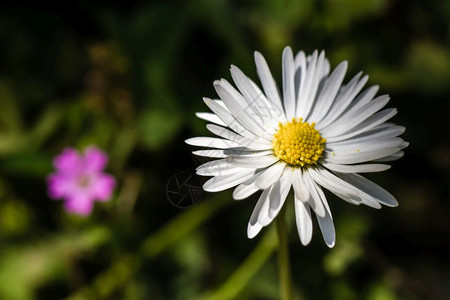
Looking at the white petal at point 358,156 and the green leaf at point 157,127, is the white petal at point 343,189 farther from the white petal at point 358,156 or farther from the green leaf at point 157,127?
the green leaf at point 157,127

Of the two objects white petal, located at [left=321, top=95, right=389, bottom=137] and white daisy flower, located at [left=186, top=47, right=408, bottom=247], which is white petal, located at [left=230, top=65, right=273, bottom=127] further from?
white petal, located at [left=321, top=95, right=389, bottom=137]

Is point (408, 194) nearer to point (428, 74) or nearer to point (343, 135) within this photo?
point (428, 74)

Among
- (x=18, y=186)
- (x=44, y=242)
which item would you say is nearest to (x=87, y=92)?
(x=18, y=186)

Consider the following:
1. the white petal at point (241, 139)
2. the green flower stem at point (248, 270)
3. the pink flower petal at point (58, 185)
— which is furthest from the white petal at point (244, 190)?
the pink flower petal at point (58, 185)

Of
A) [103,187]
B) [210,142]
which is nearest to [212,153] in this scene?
[210,142]

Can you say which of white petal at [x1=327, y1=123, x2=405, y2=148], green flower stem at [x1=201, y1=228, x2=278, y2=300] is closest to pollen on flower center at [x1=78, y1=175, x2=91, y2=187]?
green flower stem at [x1=201, y1=228, x2=278, y2=300]
